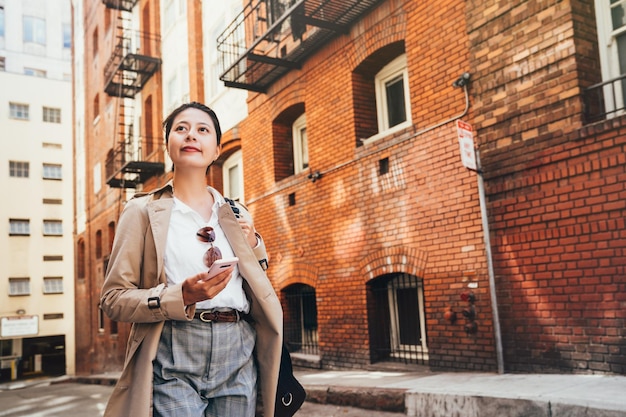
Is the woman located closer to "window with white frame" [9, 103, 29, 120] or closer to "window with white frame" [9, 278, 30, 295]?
"window with white frame" [9, 278, 30, 295]

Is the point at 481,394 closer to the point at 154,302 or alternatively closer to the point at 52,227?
the point at 154,302

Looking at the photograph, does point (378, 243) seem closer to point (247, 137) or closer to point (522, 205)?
point (522, 205)

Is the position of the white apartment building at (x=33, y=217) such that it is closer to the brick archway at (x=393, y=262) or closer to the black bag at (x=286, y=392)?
the brick archway at (x=393, y=262)

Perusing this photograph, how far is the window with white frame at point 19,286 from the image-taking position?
4131 centimetres

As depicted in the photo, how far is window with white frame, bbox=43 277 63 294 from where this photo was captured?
42812 mm

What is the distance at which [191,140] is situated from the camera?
2482 millimetres

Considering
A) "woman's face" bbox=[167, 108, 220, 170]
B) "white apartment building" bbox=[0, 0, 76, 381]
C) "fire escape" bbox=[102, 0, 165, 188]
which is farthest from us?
"white apartment building" bbox=[0, 0, 76, 381]

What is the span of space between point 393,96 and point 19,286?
128 ft

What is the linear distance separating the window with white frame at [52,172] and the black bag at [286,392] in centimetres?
4597

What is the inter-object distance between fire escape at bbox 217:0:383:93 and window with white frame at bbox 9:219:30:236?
33.9m

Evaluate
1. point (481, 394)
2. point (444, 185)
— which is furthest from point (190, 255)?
point (444, 185)

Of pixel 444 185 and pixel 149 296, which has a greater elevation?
pixel 444 185

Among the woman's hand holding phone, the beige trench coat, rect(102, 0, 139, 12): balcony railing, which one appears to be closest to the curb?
the beige trench coat

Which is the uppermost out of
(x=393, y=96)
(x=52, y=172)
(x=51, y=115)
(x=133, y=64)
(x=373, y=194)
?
(x=51, y=115)
